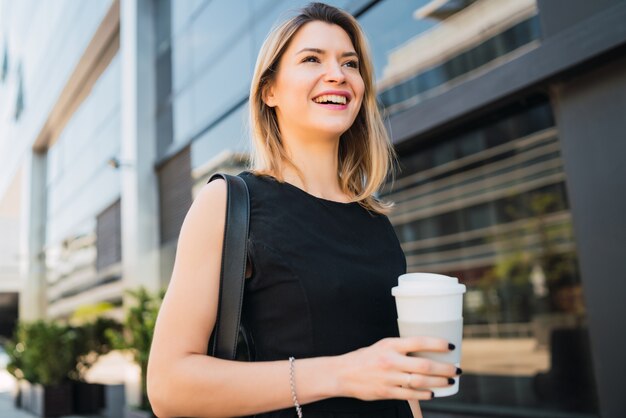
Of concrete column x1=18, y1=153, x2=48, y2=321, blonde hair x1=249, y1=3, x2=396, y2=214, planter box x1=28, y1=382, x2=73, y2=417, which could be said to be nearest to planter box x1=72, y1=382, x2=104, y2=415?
planter box x1=28, y1=382, x2=73, y2=417

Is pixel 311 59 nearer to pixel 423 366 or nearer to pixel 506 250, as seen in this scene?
pixel 423 366

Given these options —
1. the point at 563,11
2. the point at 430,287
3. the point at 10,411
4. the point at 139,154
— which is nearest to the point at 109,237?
the point at 139,154

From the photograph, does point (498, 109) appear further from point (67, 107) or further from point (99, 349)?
point (67, 107)

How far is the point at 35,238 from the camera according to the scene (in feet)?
67.9

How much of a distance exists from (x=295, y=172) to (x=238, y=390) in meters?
0.58

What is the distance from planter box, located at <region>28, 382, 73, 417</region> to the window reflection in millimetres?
7028

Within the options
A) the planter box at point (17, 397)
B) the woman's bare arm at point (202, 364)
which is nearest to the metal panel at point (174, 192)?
the planter box at point (17, 397)

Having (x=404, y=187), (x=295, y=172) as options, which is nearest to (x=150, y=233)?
(x=404, y=187)

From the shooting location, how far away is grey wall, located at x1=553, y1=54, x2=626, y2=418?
3525mm

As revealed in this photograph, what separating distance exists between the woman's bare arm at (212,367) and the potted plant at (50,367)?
36.0 ft

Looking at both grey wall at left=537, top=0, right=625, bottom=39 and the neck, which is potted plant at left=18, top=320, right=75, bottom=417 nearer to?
grey wall at left=537, top=0, right=625, bottom=39

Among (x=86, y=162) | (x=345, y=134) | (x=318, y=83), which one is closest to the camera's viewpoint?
(x=318, y=83)

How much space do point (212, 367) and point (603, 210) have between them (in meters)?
3.31

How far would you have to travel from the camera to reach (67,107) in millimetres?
17188
